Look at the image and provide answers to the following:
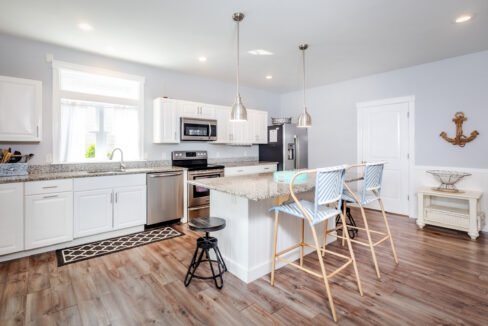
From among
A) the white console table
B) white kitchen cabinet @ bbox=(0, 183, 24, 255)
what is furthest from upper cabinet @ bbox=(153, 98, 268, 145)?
the white console table

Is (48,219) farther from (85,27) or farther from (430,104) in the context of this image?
(430,104)

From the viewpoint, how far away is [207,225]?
2244 mm

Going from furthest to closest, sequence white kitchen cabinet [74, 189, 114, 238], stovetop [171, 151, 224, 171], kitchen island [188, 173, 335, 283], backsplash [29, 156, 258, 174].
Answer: stovetop [171, 151, 224, 171] → backsplash [29, 156, 258, 174] → white kitchen cabinet [74, 189, 114, 238] → kitchen island [188, 173, 335, 283]

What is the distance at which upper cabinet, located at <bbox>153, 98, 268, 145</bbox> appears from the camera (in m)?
4.35

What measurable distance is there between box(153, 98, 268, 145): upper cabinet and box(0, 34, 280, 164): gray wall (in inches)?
10.4

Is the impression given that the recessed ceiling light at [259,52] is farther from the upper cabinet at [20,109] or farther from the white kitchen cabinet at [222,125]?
the upper cabinet at [20,109]

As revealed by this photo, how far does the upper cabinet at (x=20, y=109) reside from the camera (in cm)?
301

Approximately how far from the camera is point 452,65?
4.00 m

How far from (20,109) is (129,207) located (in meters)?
1.77

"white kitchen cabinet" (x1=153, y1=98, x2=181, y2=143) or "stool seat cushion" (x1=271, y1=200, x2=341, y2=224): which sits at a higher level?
"white kitchen cabinet" (x1=153, y1=98, x2=181, y2=143)

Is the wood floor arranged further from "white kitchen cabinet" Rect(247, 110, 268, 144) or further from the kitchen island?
"white kitchen cabinet" Rect(247, 110, 268, 144)

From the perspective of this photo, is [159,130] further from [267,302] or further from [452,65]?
[452,65]

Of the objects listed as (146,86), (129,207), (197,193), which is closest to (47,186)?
(129,207)

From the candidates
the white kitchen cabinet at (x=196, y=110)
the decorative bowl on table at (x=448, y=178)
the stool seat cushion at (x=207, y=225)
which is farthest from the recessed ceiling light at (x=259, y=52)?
the decorative bowl on table at (x=448, y=178)
